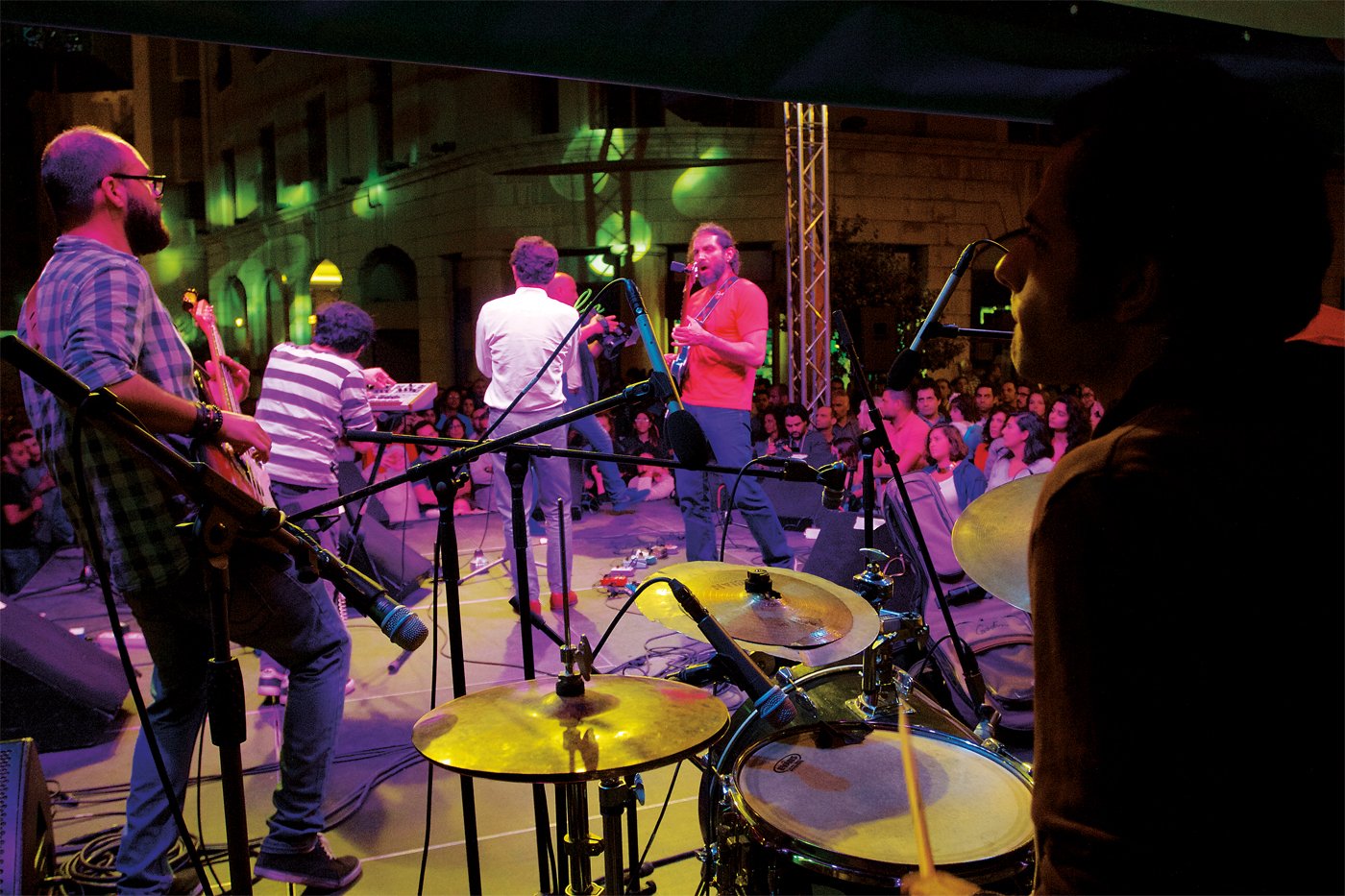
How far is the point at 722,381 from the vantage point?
16.9 ft

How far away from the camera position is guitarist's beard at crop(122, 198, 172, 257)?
8.04ft

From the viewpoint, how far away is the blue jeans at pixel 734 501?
16.7 ft

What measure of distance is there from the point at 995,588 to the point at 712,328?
10.9ft

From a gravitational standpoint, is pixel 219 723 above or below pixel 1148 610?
below

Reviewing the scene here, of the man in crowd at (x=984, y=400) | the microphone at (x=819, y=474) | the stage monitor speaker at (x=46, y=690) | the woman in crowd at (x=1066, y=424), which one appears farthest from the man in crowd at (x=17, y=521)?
the man in crowd at (x=984, y=400)

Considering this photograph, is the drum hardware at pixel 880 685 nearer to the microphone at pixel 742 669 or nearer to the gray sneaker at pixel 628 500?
the microphone at pixel 742 669

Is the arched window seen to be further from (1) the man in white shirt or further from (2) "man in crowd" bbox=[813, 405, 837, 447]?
(1) the man in white shirt

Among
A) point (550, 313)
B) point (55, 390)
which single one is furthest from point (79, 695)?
point (55, 390)

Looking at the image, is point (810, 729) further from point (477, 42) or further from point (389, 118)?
point (389, 118)

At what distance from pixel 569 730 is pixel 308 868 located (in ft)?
5.42

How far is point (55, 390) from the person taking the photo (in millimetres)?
1226

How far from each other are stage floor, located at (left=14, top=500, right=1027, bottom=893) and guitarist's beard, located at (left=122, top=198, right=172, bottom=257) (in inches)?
50.4

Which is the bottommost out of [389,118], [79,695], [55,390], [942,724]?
[79,695]

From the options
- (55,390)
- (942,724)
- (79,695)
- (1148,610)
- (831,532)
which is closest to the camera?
(1148,610)
